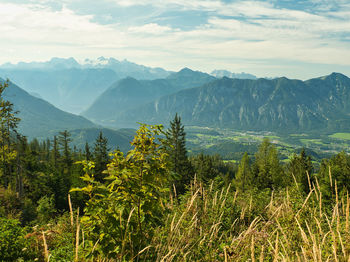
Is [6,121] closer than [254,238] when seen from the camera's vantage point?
No

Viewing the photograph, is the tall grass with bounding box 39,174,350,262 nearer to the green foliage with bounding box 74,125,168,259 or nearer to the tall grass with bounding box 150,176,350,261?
the tall grass with bounding box 150,176,350,261

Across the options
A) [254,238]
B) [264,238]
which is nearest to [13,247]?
[254,238]

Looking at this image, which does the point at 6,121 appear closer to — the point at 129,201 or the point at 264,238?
the point at 129,201

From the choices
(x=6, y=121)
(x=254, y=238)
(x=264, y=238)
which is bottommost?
(x=264, y=238)

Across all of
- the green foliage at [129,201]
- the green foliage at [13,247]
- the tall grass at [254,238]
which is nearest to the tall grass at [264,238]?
the tall grass at [254,238]

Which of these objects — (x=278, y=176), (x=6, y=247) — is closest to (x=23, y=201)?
(x=6, y=247)

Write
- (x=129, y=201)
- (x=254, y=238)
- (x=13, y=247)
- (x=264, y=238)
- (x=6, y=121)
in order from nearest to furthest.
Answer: (x=129, y=201) < (x=254, y=238) < (x=264, y=238) < (x=13, y=247) < (x=6, y=121)

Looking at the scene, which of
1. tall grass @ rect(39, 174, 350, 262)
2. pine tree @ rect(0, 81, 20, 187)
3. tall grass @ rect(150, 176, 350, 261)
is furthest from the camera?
pine tree @ rect(0, 81, 20, 187)

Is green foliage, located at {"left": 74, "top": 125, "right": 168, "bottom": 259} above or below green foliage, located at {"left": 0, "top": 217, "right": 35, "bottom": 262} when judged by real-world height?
above

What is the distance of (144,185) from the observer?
14.0 feet

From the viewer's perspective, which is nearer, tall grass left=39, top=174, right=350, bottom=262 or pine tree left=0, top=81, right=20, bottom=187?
tall grass left=39, top=174, right=350, bottom=262

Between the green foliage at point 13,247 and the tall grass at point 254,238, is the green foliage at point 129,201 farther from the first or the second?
the green foliage at point 13,247

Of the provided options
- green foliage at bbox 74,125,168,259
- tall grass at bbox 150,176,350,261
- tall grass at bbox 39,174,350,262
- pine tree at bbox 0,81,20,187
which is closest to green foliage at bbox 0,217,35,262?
tall grass at bbox 39,174,350,262

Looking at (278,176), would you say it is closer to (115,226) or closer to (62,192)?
(62,192)
